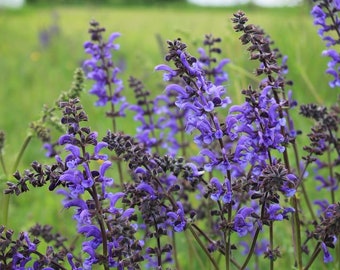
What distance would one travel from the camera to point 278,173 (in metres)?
1.52

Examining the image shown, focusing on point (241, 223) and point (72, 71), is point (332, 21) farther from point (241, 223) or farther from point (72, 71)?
point (72, 71)

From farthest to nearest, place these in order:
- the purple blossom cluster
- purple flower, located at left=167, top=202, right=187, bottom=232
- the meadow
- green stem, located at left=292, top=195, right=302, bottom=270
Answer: the meadow → the purple blossom cluster → green stem, located at left=292, top=195, right=302, bottom=270 → purple flower, located at left=167, top=202, right=187, bottom=232

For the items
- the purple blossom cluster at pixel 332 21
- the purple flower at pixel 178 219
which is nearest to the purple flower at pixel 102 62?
the purple blossom cluster at pixel 332 21

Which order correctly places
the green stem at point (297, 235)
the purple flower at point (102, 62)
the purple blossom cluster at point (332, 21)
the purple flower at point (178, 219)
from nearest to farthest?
the purple flower at point (178, 219), the green stem at point (297, 235), the purple blossom cluster at point (332, 21), the purple flower at point (102, 62)

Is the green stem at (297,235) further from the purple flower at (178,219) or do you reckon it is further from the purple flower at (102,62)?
the purple flower at (102,62)

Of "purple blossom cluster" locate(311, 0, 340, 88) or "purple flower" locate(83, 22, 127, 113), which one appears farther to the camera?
"purple flower" locate(83, 22, 127, 113)

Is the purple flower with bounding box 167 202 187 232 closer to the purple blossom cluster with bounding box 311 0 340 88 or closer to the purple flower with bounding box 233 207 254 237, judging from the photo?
the purple flower with bounding box 233 207 254 237

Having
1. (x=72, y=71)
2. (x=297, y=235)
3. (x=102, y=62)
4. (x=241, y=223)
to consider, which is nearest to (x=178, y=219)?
(x=241, y=223)

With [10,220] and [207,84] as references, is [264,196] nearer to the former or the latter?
[207,84]

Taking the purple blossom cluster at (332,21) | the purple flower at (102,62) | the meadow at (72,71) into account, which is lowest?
the meadow at (72,71)

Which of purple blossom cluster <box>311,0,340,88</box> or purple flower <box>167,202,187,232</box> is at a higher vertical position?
purple blossom cluster <box>311,0,340,88</box>

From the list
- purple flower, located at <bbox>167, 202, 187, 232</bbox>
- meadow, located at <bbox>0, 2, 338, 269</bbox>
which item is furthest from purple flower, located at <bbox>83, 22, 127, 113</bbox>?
purple flower, located at <bbox>167, 202, 187, 232</bbox>

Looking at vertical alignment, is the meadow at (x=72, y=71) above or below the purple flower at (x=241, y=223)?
below

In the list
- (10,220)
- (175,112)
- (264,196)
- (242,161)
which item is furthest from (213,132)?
(10,220)
